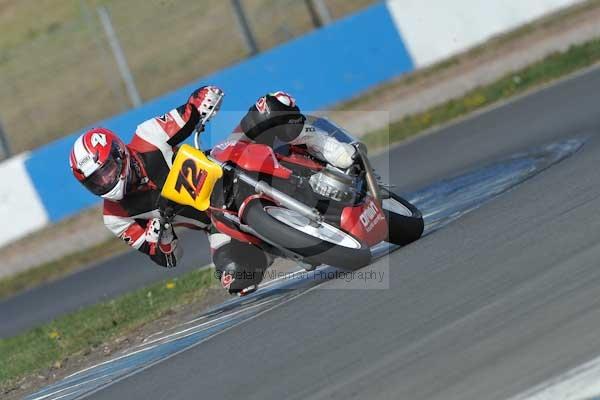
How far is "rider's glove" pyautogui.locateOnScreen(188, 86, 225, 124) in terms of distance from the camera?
7.64 meters

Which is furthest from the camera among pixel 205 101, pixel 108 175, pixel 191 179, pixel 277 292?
pixel 277 292

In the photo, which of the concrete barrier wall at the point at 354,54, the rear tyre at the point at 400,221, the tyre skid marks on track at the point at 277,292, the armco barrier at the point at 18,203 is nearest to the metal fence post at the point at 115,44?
the concrete barrier wall at the point at 354,54

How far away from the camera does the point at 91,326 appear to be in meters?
10.1

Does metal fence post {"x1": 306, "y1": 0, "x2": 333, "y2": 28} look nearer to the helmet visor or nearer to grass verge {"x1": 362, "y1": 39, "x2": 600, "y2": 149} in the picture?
grass verge {"x1": 362, "y1": 39, "x2": 600, "y2": 149}

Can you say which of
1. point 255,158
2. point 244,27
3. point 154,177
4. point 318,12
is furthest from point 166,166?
point 318,12

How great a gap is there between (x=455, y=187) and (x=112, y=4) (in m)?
9.12

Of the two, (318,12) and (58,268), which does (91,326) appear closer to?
(58,268)

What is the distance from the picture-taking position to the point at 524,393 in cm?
396

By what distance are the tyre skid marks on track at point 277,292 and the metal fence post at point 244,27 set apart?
25.0 ft

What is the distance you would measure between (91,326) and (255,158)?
377 centimetres

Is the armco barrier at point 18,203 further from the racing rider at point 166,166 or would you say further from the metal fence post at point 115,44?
the racing rider at point 166,166

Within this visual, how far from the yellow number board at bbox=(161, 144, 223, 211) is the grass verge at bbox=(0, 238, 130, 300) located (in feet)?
25.9

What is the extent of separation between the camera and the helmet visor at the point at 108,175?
7.20 meters

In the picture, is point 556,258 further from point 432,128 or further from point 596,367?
point 432,128
